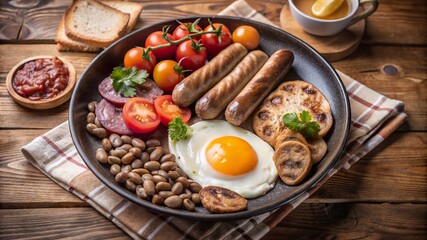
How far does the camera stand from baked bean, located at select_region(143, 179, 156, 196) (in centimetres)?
305

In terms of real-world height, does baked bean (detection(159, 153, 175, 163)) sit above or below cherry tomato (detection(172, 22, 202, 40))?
below

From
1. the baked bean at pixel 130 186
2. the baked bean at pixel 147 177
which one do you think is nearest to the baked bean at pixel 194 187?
the baked bean at pixel 147 177

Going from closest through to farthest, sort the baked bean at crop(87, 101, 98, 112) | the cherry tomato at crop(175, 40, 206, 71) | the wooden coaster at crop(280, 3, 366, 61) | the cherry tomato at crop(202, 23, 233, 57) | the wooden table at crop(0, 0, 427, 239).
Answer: the wooden table at crop(0, 0, 427, 239), the baked bean at crop(87, 101, 98, 112), the cherry tomato at crop(175, 40, 206, 71), the cherry tomato at crop(202, 23, 233, 57), the wooden coaster at crop(280, 3, 366, 61)

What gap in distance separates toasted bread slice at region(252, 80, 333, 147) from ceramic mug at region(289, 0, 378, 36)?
2.73 ft

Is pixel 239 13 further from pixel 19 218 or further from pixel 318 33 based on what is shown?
pixel 19 218

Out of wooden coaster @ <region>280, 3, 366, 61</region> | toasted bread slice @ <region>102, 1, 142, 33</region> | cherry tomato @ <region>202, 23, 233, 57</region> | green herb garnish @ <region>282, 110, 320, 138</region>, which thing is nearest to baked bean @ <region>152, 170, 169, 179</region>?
green herb garnish @ <region>282, 110, 320, 138</region>

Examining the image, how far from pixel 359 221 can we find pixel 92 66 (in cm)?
229

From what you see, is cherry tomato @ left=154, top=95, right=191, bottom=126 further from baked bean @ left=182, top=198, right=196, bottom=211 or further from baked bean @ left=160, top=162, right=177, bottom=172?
baked bean @ left=182, top=198, right=196, bottom=211

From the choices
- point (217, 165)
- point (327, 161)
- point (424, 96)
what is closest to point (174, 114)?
point (217, 165)

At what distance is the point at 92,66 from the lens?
3.77 m

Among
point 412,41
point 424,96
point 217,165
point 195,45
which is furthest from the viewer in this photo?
point 412,41

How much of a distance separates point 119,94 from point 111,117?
0.20m

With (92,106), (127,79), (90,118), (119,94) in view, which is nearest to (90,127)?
(90,118)

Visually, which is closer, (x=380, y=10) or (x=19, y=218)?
(x=19, y=218)
